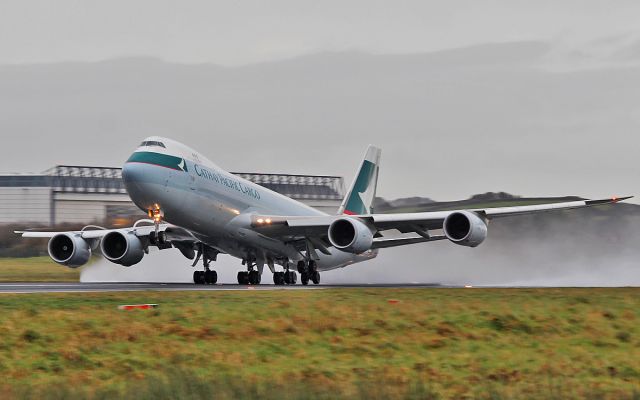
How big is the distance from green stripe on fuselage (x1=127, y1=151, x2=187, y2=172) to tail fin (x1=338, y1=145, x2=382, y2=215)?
659 inches

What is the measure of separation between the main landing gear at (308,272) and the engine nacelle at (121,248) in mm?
7343

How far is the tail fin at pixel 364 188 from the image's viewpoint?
58.5 meters

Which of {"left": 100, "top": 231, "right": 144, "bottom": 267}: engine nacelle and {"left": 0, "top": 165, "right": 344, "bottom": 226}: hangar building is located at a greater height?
{"left": 0, "top": 165, "right": 344, "bottom": 226}: hangar building

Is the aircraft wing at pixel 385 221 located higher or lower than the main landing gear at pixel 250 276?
higher

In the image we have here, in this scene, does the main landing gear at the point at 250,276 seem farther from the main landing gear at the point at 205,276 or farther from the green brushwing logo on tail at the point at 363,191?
the green brushwing logo on tail at the point at 363,191

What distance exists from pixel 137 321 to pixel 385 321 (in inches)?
221

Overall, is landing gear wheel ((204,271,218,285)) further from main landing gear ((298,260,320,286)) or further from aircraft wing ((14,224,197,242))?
main landing gear ((298,260,320,286))

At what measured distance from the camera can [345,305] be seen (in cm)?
2775

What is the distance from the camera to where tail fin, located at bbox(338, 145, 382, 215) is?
58.5 meters

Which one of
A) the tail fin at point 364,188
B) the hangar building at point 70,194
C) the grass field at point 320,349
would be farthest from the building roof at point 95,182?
the grass field at point 320,349

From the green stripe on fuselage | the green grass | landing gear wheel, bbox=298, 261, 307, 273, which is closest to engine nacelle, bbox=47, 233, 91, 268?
the green grass

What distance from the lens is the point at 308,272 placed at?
159 ft

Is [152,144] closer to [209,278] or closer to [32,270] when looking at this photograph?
[209,278]

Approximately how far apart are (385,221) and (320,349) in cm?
2415
